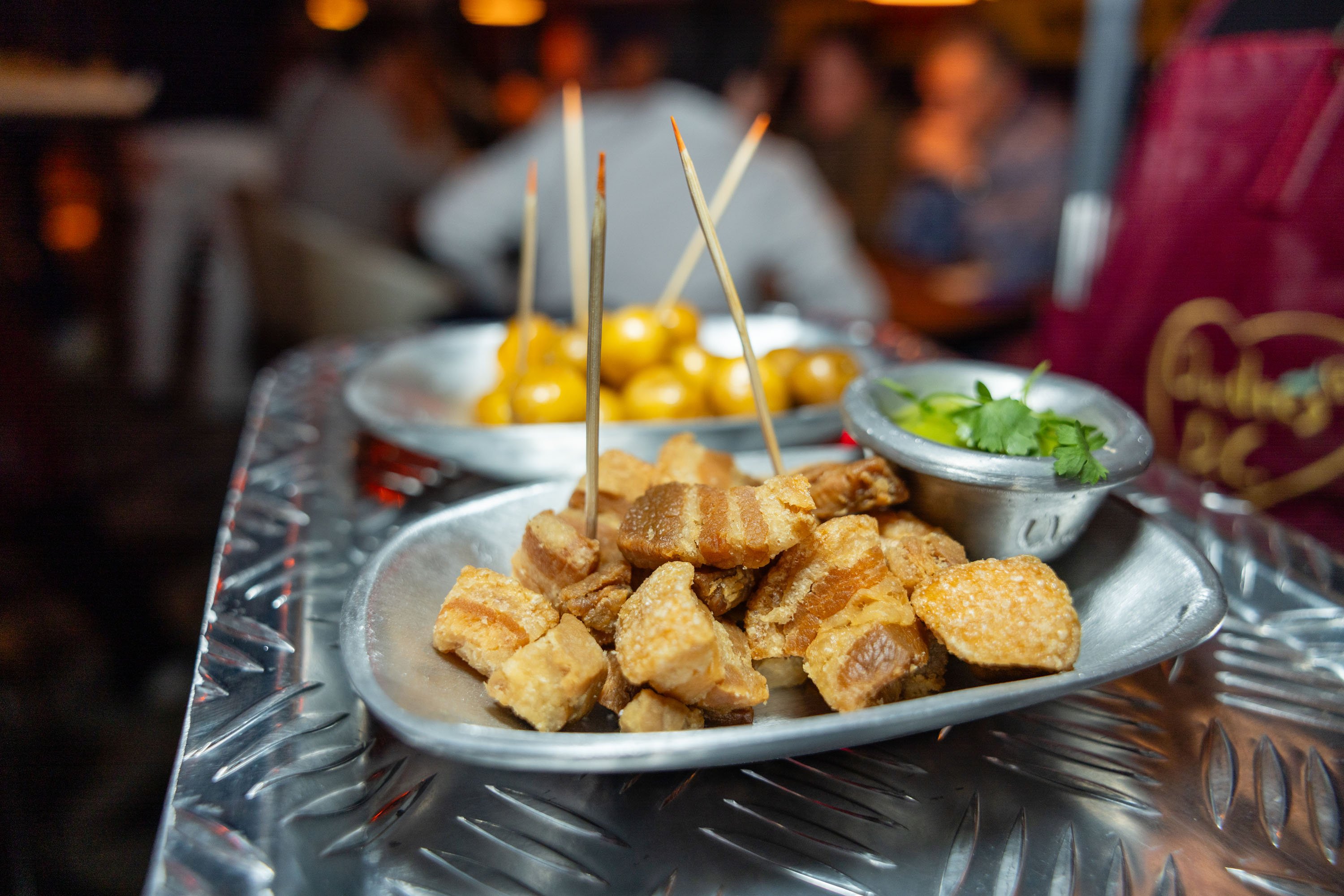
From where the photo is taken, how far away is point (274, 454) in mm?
1878

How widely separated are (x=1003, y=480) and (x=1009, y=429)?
118 millimetres

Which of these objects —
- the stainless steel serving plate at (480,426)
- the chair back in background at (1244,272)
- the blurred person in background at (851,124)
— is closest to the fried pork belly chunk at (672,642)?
the stainless steel serving plate at (480,426)

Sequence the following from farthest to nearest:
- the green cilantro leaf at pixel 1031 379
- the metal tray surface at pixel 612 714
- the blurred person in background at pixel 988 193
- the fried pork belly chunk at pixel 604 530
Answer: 1. the blurred person in background at pixel 988 193
2. the green cilantro leaf at pixel 1031 379
3. the fried pork belly chunk at pixel 604 530
4. the metal tray surface at pixel 612 714

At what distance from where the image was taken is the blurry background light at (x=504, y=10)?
23.8 ft

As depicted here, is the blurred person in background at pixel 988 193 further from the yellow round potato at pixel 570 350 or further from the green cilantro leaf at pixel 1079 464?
the green cilantro leaf at pixel 1079 464

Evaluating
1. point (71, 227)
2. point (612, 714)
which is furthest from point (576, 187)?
point (71, 227)

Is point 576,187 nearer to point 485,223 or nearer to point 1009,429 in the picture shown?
point 1009,429

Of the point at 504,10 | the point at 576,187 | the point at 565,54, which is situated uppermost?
the point at 504,10

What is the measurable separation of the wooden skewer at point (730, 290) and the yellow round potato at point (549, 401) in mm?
575

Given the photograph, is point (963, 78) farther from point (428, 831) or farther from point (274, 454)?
point (428, 831)

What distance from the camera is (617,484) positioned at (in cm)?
125

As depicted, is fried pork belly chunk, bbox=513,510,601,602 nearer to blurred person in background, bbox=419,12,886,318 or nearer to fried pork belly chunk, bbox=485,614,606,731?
fried pork belly chunk, bbox=485,614,606,731

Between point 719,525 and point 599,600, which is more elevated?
point 719,525

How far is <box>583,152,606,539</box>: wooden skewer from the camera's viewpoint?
94cm
